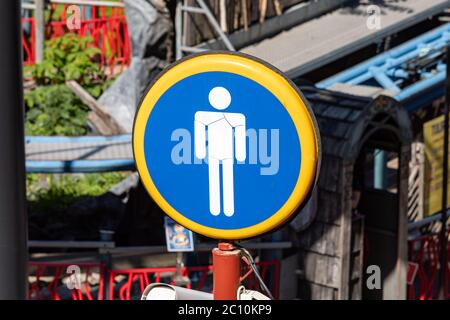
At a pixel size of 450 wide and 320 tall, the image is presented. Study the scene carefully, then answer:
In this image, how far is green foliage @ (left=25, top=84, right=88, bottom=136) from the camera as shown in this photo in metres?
12.5

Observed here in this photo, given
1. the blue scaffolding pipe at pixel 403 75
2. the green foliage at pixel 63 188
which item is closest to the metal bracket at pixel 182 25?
the blue scaffolding pipe at pixel 403 75

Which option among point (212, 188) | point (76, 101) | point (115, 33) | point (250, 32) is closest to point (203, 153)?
point (212, 188)

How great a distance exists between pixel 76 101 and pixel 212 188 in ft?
30.5

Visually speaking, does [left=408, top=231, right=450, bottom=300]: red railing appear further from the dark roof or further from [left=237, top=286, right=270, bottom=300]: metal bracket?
[left=237, top=286, right=270, bottom=300]: metal bracket

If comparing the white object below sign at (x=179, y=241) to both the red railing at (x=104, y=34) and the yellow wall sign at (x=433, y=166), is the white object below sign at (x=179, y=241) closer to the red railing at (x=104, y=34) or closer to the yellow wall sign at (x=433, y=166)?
the yellow wall sign at (x=433, y=166)

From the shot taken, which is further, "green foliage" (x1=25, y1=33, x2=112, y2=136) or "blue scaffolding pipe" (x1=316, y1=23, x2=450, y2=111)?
"green foliage" (x1=25, y1=33, x2=112, y2=136)

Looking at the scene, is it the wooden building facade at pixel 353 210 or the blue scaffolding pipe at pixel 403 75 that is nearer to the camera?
the wooden building facade at pixel 353 210

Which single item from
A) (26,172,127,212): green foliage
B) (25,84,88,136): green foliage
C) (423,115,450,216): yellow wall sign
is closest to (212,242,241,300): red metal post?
(423,115,450,216): yellow wall sign

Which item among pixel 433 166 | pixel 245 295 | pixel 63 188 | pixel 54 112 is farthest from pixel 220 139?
pixel 54 112

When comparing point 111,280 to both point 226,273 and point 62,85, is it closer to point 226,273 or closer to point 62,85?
point 226,273

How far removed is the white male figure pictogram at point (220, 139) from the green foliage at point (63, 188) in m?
7.64

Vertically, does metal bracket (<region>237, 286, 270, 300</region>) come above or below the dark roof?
below

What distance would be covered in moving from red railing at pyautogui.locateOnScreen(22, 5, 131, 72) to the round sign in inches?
404

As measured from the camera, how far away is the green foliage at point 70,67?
44.7 ft
